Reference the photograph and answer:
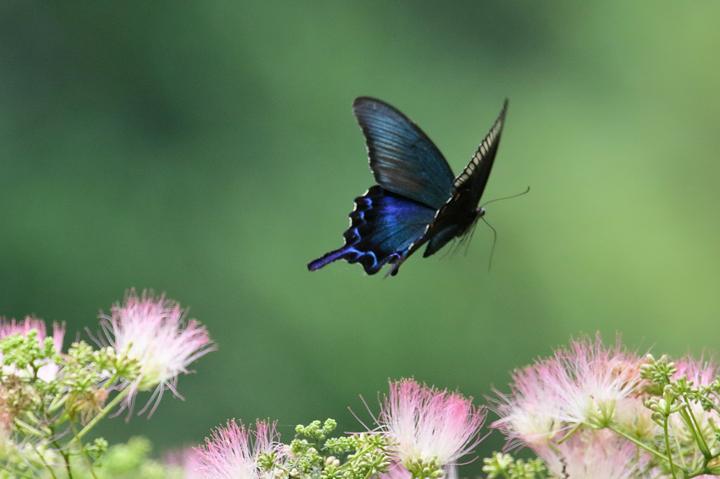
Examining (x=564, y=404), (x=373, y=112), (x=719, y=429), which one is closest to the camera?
(x=719, y=429)

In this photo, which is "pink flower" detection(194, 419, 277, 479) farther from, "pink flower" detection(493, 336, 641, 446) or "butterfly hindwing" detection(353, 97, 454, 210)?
"butterfly hindwing" detection(353, 97, 454, 210)

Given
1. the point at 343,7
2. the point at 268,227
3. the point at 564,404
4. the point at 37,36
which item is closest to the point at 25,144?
the point at 37,36

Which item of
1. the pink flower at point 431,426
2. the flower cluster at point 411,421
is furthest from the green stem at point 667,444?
the pink flower at point 431,426

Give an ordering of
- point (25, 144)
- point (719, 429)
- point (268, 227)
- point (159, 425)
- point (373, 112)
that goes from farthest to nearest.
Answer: point (25, 144) < point (268, 227) < point (159, 425) < point (373, 112) < point (719, 429)

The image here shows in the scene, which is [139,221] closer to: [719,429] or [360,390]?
[360,390]

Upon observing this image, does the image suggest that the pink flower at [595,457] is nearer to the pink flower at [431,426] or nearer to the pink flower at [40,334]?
the pink flower at [431,426]

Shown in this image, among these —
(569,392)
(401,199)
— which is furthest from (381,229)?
(569,392)

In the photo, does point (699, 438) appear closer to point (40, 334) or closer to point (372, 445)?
point (372, 445)
